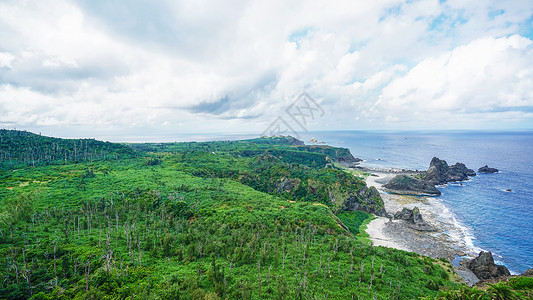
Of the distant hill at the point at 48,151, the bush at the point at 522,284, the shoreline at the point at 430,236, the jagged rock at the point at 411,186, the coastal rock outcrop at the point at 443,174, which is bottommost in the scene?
the shoreline at the point at 430,236

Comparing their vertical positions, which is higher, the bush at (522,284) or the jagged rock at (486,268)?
the bush at (522,284)

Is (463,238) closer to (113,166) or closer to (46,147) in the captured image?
(113,166)

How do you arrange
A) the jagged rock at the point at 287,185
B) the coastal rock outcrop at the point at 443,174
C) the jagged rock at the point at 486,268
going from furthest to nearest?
the coastal rock outcrop at the point at 443,174 → the jagged rock at the point at 287,185 → the jagged rock at the point at 486,268

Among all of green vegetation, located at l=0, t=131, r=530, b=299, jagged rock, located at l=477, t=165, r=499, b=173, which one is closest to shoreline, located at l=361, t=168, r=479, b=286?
green vegetation, located at l=0, t=131, r=530, b=299

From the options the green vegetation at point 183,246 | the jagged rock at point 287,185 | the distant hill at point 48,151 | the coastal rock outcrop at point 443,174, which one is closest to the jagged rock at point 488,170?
the coastal rock outcrop at point 443,174

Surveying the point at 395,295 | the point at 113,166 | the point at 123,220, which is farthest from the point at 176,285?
the point at 113,166

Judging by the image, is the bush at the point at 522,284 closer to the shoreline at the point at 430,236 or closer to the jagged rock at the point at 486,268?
the shoreline at the point at 430,236
